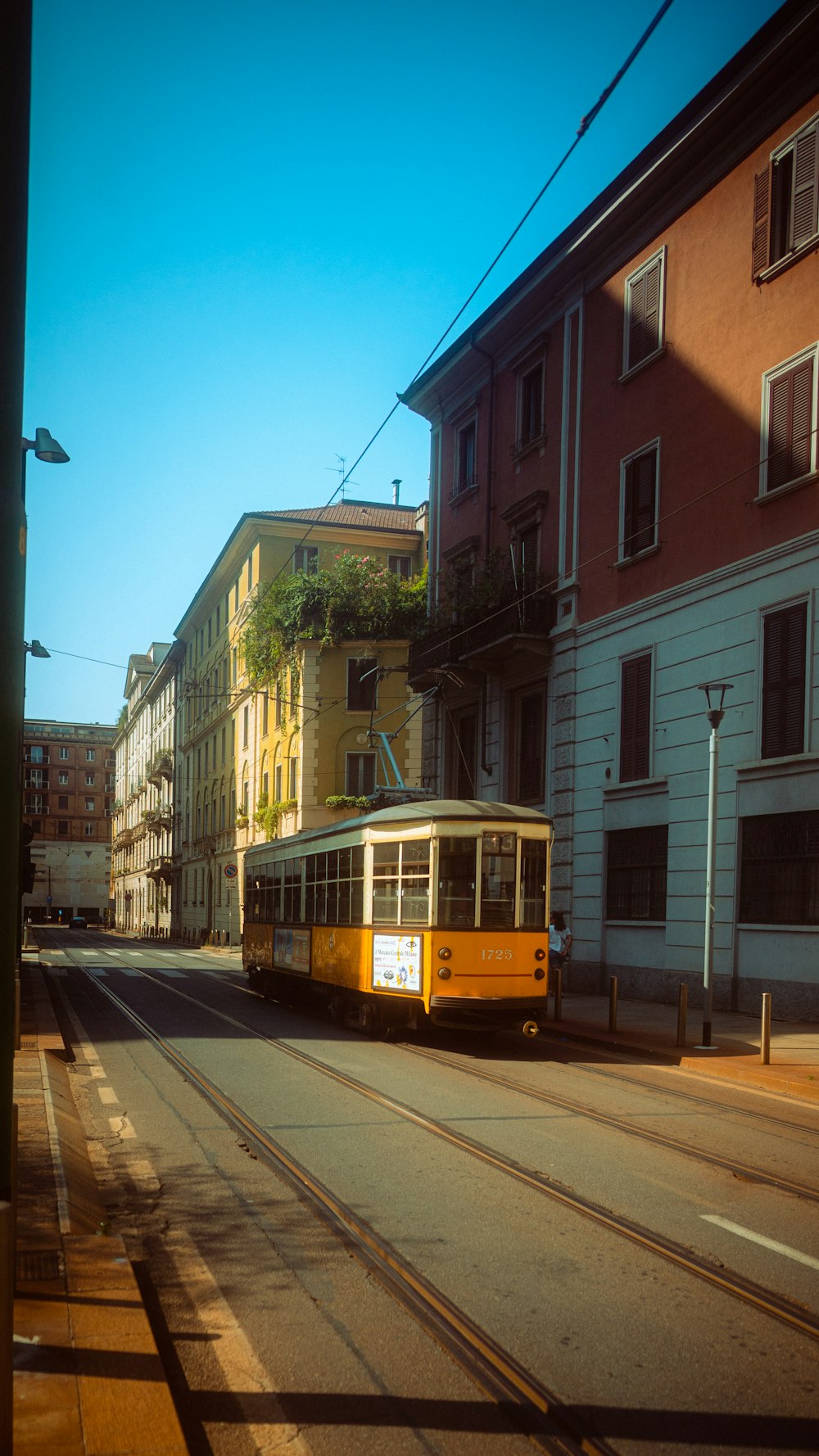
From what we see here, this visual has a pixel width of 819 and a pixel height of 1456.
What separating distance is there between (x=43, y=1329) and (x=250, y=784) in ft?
159

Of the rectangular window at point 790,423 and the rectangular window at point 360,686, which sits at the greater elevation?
the rectangular window at point 790,423

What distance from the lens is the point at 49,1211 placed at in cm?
648

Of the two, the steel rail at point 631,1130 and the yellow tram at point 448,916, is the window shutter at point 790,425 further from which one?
the steel rail at point 631,1130

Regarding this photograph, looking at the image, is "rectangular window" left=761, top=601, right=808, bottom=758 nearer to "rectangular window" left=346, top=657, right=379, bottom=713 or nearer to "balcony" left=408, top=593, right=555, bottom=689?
"balcony" left=408, top=593, right=555, bottom=689

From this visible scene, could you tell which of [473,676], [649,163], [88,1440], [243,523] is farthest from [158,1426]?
[243,523]

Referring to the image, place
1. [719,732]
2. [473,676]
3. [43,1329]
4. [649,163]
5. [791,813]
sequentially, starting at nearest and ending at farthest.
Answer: [43,1329]
[791,813]
[719,732]
[649,163]
[473,676]

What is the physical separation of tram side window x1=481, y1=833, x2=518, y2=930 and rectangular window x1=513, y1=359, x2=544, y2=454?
557 inches

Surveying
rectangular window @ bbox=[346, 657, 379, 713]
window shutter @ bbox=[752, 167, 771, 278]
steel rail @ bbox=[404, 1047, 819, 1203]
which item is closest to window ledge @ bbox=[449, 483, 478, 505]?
window shutter @ bbox=[752, 167, 771, 278]

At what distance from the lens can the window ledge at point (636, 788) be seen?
21609 millimetres

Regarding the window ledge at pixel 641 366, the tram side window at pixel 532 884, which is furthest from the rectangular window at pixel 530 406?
the tram side window at pixel 532 884

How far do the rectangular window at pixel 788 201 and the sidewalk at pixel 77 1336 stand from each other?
16592mm

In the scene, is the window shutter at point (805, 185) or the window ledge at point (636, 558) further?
the window ledge at point (636, 558)

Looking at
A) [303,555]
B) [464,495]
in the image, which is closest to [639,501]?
[464,495]

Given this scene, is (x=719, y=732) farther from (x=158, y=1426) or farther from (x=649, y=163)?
(x=158, y=1426)
